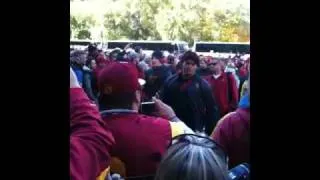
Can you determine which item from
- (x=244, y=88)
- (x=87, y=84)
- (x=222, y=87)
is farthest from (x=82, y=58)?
(x=244, y=88)

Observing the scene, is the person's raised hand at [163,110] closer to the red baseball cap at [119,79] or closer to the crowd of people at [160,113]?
the crowd of people at [160,113]

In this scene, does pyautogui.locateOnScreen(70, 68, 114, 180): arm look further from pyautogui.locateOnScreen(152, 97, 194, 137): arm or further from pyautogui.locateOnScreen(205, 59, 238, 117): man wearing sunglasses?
pyautogui.locateOnScreen(205, 59, 238, 117): man wearing sunglasses

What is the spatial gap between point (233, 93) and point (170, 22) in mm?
457

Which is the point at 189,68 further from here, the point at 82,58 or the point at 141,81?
the point at 82,58

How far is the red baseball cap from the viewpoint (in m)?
2.47

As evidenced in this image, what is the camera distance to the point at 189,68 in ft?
8.11

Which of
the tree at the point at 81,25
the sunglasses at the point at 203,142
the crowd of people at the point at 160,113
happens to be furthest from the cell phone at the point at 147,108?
the tree at the point at 81,25

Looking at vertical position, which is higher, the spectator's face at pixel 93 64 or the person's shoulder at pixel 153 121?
the spectator's face at pixel 93 64

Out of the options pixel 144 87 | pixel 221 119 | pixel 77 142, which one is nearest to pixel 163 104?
pixel 144 87

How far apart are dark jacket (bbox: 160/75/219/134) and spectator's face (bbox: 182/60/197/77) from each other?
0.03m

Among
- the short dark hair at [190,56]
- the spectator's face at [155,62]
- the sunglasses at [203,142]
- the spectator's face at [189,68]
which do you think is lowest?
the sunglasses at [203,142]

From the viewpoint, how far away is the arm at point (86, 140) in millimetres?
2463
